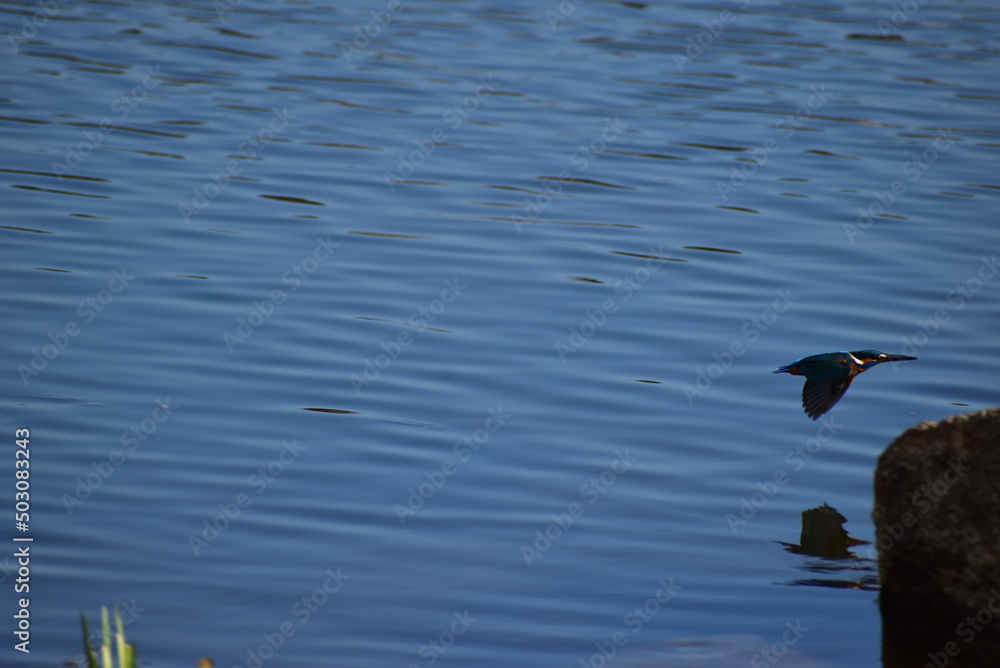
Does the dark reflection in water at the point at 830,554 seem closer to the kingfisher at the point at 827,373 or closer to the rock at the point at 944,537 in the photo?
the rock at the point at 944,537

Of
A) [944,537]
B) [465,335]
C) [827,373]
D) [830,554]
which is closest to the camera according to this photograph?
[944,537]

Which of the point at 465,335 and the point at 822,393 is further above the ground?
the point at 822,393

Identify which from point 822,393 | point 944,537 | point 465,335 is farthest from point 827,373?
point 465,335

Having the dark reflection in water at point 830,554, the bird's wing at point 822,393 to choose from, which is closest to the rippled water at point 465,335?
the dark reflection in water at point 830,554

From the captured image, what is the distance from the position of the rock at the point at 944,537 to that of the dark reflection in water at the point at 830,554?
1.15 feet

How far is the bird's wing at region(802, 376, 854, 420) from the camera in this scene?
5.78m

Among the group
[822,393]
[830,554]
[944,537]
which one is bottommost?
[830,554]

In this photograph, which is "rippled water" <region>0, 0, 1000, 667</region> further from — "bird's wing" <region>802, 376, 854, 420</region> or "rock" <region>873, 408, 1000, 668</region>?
"bird's wing" <region>802, 376, 854, 420</region>

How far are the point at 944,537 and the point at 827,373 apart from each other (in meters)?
1.51

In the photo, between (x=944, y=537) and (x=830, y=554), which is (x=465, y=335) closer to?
(x=830, y=554)

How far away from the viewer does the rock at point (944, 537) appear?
4.30 m

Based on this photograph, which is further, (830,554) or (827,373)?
(827,373)

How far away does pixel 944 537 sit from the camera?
14.3 feet

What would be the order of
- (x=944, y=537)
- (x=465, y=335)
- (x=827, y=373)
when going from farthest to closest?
1. (x=465, y=335)
2. (x=827, y=373)
3. (x=944, y=537)
